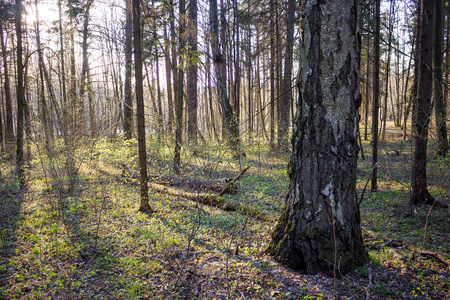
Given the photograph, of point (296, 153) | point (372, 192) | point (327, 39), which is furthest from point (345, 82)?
point (372, 192)

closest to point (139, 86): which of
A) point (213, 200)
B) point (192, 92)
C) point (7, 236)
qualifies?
point (213, 200)

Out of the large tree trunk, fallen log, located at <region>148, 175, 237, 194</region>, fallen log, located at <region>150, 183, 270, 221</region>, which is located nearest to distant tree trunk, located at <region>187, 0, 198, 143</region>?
fallen log, located at <region>148, 175, 237, 194</region>

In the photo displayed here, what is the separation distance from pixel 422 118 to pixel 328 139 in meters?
3.47

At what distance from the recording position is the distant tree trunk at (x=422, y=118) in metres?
4.72

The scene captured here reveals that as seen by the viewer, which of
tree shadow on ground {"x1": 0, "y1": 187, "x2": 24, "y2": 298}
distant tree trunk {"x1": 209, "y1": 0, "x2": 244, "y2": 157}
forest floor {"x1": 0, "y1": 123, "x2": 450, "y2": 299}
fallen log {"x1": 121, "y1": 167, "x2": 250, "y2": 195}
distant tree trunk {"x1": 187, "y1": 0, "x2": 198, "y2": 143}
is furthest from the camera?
distant tree trunk {"x1": 187, "y1": 0, "x2": 198, "y2": 143}

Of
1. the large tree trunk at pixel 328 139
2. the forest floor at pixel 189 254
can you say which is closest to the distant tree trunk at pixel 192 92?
the forest floor at pixel 189 254

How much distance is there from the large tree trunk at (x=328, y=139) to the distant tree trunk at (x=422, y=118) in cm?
299

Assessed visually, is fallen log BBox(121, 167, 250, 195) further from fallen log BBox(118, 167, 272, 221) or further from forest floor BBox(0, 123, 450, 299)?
forest floor BBox(0, 123, 450, 299)

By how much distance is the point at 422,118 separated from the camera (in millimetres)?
4738

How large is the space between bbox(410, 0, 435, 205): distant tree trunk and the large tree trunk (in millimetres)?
2993

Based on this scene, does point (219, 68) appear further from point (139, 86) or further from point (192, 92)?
point (139, 86)

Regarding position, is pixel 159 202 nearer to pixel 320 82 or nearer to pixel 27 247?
pixel 27 247

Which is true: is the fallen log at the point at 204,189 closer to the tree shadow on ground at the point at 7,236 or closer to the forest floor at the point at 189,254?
the forest floor at the point at 189,254

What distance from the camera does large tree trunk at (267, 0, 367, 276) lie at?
2.55 meters
